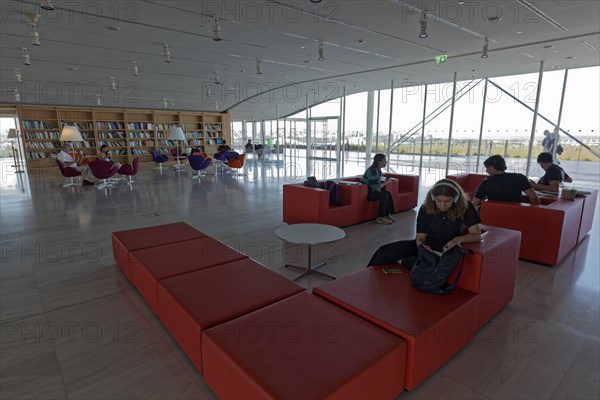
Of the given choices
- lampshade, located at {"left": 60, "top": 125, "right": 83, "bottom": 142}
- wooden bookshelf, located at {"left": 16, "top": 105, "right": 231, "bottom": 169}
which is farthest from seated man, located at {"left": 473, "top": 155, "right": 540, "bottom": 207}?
wooden bookshelf, located at {"left": 16, "top": 105, "right": 231, "bottom": 169}

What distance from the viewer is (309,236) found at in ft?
11.0

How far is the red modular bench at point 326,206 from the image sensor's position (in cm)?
484

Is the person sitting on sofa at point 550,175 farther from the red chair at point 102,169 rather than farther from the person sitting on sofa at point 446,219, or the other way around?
the red chair at point 102,169

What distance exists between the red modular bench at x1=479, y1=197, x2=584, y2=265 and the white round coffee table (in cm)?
207

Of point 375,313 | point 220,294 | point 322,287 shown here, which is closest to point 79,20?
point 220,294

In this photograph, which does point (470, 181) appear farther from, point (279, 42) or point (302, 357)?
point (302, 357)

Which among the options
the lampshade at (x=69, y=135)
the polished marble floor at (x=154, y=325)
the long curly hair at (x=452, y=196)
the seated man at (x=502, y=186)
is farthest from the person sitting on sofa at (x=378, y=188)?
the lampshade at (x=69, y=135)

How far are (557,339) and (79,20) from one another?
23.8 feet

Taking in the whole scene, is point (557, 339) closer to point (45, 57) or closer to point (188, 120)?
point (45, 57)

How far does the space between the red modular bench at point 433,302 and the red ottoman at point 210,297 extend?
365 millimetres

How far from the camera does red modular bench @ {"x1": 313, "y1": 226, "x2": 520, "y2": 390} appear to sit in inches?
72.6

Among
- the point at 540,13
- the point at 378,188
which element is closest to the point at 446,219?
the point at 378,188

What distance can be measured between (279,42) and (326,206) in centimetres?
392

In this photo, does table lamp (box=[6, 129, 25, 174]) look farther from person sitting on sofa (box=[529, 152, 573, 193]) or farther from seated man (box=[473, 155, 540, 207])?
person sitting on sofa (box=[529, 152, 573, 193])
